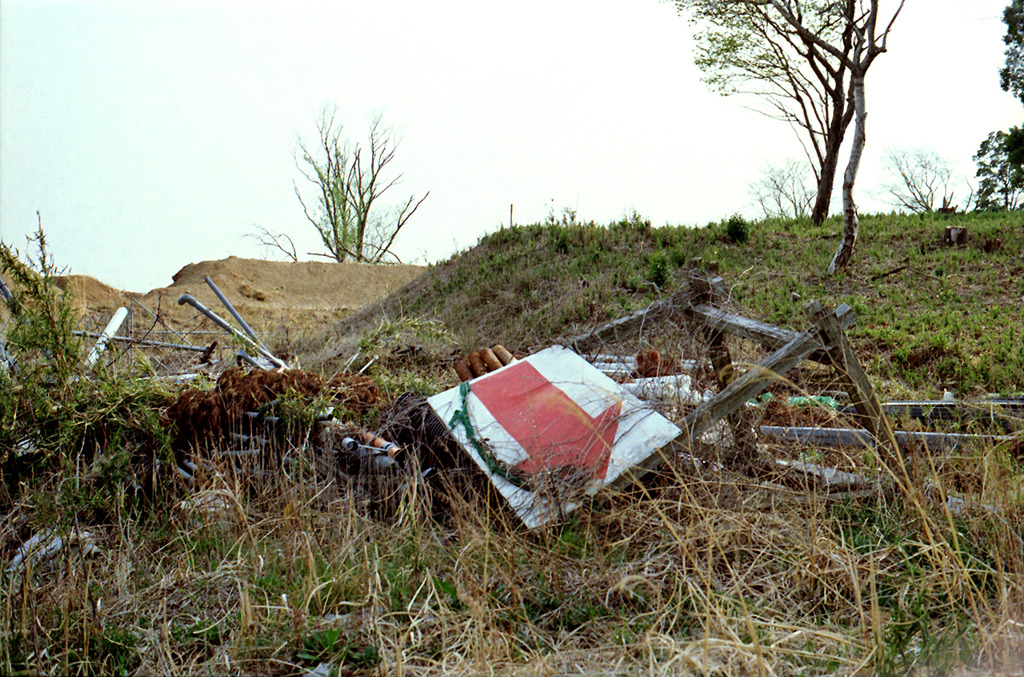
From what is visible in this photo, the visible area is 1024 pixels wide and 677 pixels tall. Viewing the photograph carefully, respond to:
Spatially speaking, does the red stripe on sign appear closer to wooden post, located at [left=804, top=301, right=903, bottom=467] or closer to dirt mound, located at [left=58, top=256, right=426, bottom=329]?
wooden post, located at [left=804, top=301, right=903, bottom=467]

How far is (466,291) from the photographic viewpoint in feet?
54.9

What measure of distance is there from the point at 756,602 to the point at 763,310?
10007 mm

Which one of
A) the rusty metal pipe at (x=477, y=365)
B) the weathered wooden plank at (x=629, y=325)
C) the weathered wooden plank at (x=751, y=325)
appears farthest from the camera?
the rusty metal pipe at (x=477, y=365)

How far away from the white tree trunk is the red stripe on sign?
1141 cm

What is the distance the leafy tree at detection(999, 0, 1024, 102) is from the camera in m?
22.2

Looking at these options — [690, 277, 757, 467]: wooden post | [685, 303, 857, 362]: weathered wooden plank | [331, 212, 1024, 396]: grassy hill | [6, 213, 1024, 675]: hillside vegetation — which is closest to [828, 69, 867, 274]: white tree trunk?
[331, 212, 1024, 396]: grassy hill

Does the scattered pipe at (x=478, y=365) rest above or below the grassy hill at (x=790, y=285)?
below

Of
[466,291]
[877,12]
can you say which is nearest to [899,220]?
[877,12]

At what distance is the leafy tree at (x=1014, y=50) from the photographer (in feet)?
72.9

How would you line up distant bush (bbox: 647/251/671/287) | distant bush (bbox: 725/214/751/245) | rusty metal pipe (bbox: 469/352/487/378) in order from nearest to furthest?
1. rusty metal pipe (bbox: 469/352/487/378)
2. distant bush (bbox: 647/251/671/287)
3. distant bush (bbox: 725/214/751/245)

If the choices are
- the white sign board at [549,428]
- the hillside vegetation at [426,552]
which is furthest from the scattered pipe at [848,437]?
the white sign board at [549,428]

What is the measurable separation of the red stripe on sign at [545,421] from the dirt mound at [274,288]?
18118 mm

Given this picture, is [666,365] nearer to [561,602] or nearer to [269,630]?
[561,602]

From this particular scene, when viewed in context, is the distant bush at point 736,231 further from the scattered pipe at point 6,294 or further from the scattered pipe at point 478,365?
the scattered pipe at point 6,294
